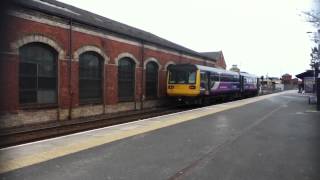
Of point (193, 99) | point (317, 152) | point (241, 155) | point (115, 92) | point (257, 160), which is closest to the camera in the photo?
point (257, 160)

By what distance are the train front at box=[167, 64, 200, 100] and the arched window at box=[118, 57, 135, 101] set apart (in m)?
3.63

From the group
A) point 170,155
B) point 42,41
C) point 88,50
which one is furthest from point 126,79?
point 170,155

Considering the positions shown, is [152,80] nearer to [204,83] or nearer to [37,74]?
[204,83]

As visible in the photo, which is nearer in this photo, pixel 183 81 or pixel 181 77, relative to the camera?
pixel 183 81

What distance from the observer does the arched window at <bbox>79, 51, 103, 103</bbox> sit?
25328 mm

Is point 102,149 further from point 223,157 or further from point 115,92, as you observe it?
point 115,92

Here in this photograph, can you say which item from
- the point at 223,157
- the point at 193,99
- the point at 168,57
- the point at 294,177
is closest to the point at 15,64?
the point at 223,157

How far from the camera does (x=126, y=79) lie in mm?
31078

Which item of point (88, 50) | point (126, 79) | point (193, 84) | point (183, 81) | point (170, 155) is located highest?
point (88, 50)

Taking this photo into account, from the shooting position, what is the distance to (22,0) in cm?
236

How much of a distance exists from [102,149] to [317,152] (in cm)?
490

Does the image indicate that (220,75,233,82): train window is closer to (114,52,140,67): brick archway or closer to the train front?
the train front

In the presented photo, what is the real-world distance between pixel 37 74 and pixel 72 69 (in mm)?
3169

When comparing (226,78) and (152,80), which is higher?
(226,78)
